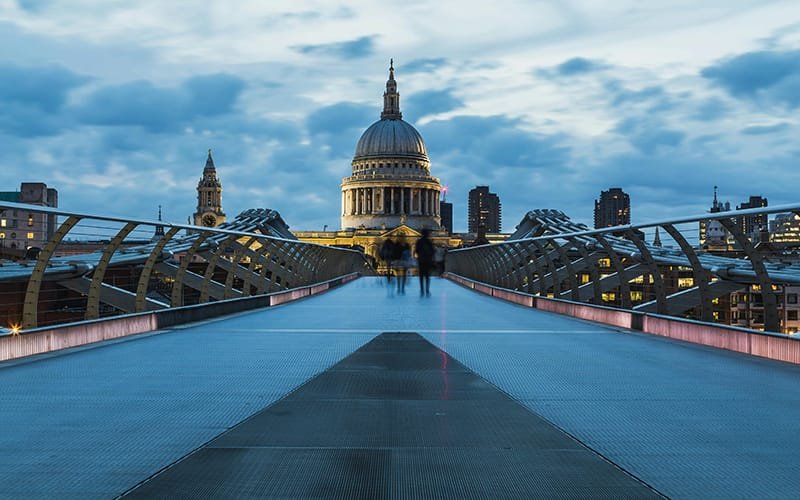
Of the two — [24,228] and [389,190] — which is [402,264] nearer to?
[24,228]

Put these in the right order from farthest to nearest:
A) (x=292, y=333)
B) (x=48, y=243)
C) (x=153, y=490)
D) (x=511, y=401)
A: (x=292, y=333) → (x=48, y=243) → (x=511, y=401) → (x=153, y=490)

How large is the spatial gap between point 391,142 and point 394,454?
592 feet

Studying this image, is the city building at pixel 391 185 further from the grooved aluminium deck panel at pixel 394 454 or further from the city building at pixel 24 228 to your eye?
the grooved aluminium deck panel at pixel 394 454

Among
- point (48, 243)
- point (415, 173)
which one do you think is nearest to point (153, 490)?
point (48, 243)

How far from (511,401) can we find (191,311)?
8.81 meters

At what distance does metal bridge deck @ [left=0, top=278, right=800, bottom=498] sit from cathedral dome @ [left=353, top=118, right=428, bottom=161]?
17302 cm

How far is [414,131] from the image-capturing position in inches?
7510

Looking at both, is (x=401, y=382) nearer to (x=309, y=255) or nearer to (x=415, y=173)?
(x=309, y=255)

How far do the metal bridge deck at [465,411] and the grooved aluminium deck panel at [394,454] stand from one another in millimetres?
71

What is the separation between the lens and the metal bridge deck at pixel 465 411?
4.32 metres

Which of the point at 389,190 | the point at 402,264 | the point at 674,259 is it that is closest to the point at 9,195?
the point at 389,190

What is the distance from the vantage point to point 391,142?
183625 mm

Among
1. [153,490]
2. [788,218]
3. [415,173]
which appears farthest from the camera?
[415,173]

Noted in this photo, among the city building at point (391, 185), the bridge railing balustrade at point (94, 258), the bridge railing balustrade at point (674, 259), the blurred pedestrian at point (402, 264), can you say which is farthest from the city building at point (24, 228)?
the city building at point (391, 185)
